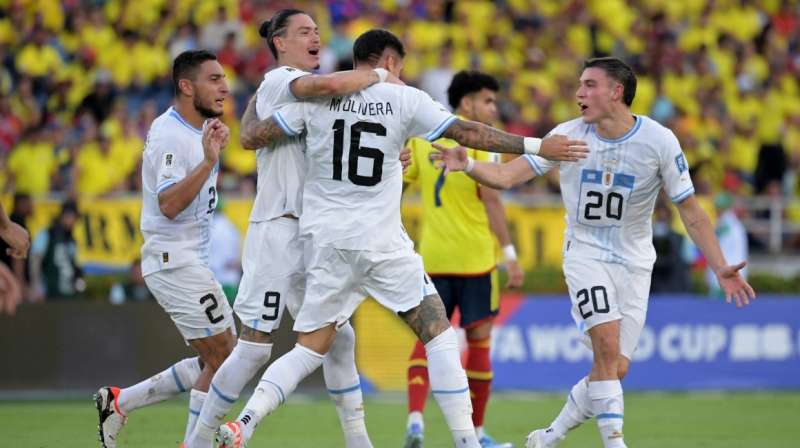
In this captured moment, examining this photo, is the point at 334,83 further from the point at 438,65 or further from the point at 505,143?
the point at 438,65

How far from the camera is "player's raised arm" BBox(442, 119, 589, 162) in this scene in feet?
28.6

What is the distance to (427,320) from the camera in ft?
29.0

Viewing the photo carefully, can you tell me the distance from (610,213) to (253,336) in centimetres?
263

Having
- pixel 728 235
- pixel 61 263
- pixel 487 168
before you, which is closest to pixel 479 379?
pixel 487 168

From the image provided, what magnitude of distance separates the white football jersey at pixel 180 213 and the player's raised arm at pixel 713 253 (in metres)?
3.32

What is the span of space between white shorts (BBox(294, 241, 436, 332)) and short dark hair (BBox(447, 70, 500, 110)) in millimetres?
3245

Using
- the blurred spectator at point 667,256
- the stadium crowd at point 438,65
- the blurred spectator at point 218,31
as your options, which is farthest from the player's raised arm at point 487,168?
the blurred spectator at point 218,31

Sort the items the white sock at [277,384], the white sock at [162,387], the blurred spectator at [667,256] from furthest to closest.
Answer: the blurred spectator at [667,256]
the white sock at [162,387]
the white sock at [277,384]

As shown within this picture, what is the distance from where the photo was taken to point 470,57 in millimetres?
23734

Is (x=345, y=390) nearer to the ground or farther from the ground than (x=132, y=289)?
farther from the ground

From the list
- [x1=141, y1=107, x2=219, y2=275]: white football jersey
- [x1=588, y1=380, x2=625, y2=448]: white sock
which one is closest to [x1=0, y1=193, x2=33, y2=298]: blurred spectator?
[x1=141, y1=107, x2=219, y2=275]: white football jersey

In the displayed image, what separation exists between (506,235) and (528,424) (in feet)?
7.56

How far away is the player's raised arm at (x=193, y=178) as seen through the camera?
9.24m

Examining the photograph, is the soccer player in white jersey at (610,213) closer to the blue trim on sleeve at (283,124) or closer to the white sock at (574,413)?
the white sock at (574,413)
